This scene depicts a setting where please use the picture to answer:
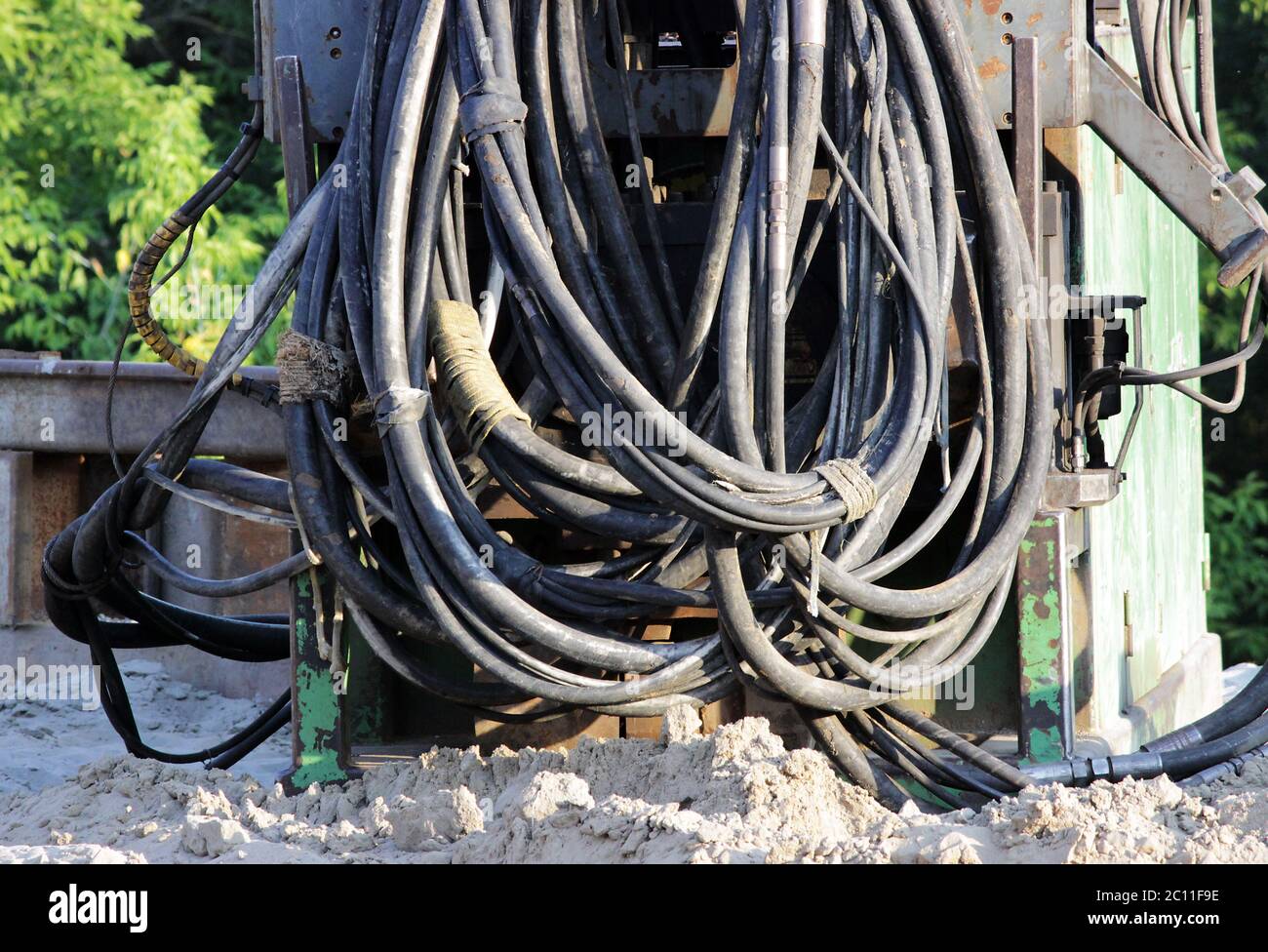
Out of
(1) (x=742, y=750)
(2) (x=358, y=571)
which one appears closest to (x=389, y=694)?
(2) (x=358, y=571)

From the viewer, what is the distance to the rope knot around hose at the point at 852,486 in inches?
113

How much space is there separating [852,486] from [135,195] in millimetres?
5970

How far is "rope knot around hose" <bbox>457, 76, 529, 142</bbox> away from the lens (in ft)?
10.2

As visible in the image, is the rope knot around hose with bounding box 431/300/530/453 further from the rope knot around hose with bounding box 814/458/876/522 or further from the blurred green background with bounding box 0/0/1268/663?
the blurred green background with bounding box 0/0/1268/663

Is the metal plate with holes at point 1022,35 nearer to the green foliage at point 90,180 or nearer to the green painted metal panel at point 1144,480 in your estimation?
the green painted metal panel at point 1144,480

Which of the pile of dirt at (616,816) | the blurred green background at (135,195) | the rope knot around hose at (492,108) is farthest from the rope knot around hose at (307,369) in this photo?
the blurred green background at (135,195)

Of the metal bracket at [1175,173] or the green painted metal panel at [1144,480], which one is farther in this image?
the green painted metal panel at [1144,480]

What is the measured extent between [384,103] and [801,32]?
0.82 meters

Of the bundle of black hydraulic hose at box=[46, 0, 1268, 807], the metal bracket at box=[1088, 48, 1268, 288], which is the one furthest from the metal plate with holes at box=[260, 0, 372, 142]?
the metal bracket at box=[1088, 48, 1268, 288]

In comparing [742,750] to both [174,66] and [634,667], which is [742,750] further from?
[174,66]

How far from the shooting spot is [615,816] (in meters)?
2.79

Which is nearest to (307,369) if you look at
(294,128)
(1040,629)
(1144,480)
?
(294,128)

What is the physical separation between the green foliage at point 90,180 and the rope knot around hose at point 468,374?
4.77 m

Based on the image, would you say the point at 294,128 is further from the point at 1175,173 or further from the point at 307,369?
the point at 1175,173
